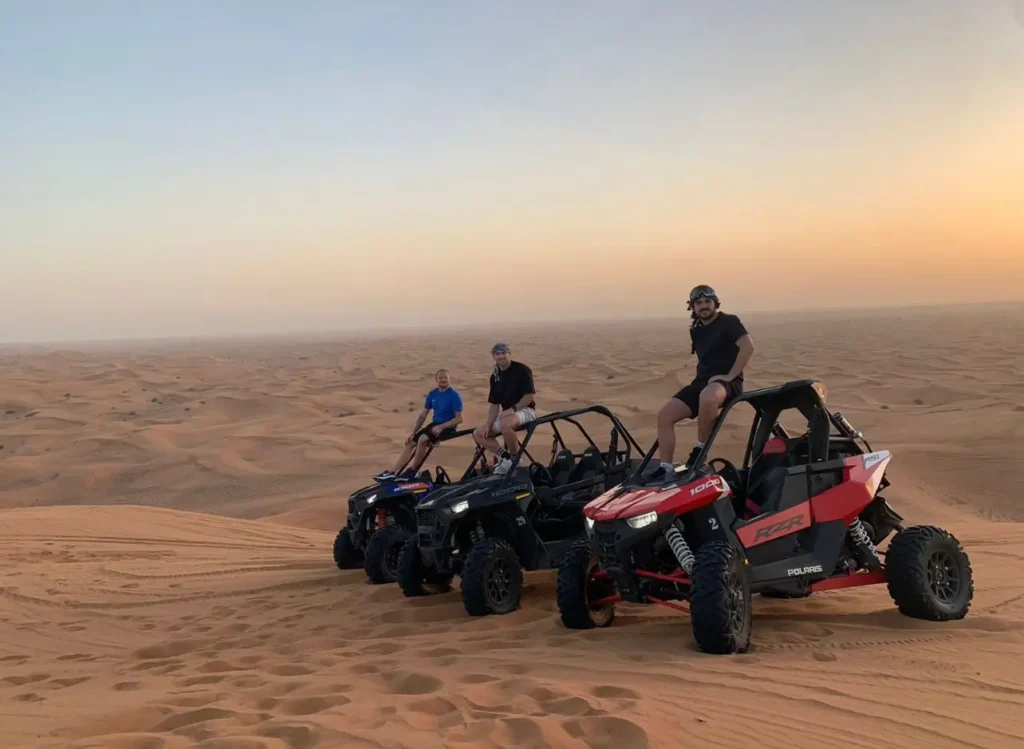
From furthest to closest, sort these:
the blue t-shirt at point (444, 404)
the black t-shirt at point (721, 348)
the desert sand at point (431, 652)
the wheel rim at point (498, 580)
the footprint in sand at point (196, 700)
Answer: the blue t-shirt at point (444, 404)
the black t-shirt at point (721, 348)
the wheel rim at point (498, 580)
the footprint in sand at point (196, 700)
the desert sand at point (431, 652)

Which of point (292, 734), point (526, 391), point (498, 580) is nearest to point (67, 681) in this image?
point (292, 734)

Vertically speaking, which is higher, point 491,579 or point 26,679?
point 491,579

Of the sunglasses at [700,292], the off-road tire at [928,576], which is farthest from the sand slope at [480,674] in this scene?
the sunglasses at [700,292]

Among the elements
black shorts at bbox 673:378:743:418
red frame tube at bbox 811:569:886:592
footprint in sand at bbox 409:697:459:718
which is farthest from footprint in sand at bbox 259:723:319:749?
black shorts at bbox 673:378:743:418

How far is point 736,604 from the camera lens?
5.64m

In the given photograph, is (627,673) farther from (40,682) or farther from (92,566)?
(92,566)

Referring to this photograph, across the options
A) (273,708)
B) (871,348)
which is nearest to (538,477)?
(273,708)

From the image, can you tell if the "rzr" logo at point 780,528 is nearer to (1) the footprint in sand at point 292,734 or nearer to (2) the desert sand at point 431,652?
(2) the desert sand at point 431,652

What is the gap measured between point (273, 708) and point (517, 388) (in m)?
5.86

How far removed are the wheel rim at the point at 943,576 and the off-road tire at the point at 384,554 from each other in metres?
5.24

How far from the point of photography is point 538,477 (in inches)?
354

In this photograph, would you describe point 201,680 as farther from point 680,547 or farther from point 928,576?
point 928,576

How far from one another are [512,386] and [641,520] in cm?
461

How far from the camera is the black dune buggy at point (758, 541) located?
18.8 ft
